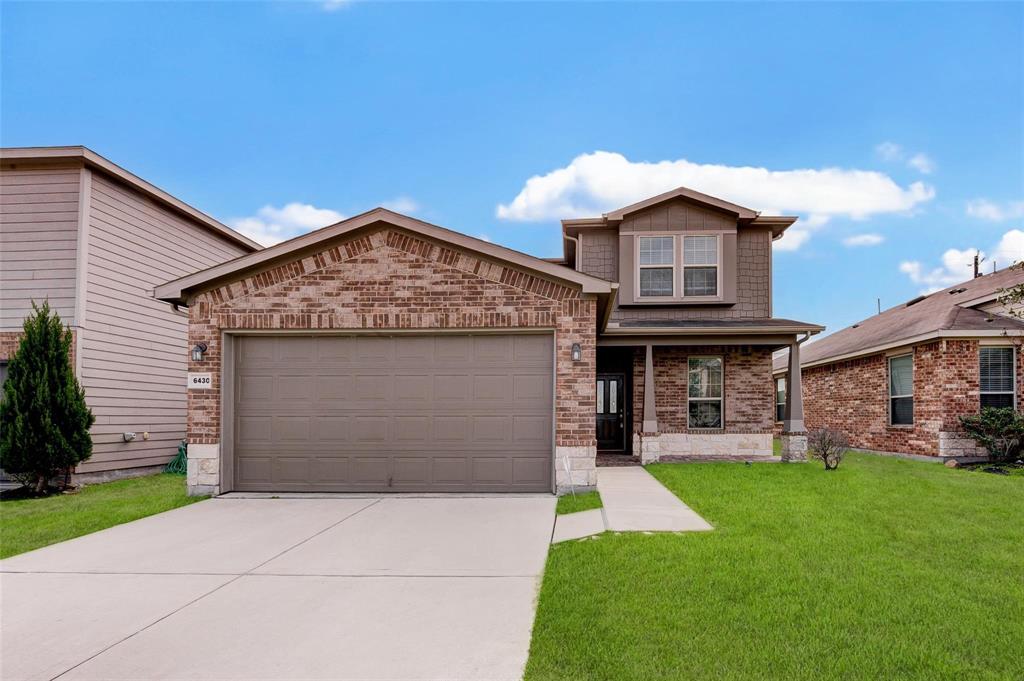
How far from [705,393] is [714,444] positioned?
1.21 m

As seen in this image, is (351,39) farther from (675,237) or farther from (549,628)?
(549,628)

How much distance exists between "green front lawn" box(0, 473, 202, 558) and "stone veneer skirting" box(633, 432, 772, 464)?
32.3ft

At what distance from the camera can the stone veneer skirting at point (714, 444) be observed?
1467 cm

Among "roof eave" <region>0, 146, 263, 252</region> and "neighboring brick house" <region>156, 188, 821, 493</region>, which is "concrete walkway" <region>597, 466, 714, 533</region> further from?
"roof eave" <region>0, 146, 263, 252</region>

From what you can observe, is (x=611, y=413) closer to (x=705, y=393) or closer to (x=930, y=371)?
(x=705, y=393)

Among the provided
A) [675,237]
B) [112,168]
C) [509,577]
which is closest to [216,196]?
[112,168]

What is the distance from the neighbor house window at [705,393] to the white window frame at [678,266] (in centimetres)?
153

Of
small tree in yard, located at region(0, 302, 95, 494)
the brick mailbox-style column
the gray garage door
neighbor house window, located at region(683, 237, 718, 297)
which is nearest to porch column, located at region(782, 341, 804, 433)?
the brick mailbox-style column

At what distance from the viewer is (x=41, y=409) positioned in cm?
1047

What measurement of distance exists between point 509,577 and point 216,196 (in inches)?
735

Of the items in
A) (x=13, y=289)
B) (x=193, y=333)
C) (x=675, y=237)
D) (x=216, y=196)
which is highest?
(x=216, y=196)

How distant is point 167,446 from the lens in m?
14.1

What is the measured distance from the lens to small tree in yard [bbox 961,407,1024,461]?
13.4 meters

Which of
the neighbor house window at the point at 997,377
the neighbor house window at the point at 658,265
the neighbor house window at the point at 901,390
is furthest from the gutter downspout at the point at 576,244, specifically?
the neighbor house window at the point at 997,377
